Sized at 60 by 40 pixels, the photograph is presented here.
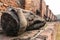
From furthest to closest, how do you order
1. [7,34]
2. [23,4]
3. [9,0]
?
[23,4] < [9,0] < [7,34]

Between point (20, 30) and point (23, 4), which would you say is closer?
point (20, 30)

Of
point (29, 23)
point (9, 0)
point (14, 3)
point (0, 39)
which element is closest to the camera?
point (0, 39)

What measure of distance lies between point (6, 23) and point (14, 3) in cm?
313

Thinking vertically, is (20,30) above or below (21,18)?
below

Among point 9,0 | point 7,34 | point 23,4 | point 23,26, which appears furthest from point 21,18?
point 23,4

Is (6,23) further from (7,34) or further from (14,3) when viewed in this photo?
(14,3)

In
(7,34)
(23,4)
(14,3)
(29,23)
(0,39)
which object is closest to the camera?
(0,39)

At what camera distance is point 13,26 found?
2.25 metres

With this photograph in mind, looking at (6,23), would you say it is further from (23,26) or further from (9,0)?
(9,0)

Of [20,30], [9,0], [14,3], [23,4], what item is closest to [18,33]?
[20,30]

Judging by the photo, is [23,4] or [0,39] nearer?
[0,39]

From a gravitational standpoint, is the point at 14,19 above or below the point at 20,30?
above

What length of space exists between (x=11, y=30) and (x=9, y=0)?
2763mm

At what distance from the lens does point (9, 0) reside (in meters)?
4.95
